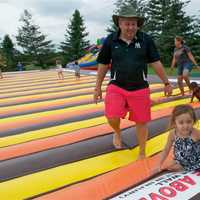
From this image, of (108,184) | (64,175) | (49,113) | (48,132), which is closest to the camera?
(108,184)

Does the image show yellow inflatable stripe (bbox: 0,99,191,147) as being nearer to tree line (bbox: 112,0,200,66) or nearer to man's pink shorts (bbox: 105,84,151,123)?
man's pink shorts (bbox: 105,84,151,123)

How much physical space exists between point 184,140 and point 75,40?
37974mm

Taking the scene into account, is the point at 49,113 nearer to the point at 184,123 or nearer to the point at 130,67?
the point at 130,67

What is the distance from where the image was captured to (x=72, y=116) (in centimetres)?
469

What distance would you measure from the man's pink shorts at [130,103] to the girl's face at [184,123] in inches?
16.2

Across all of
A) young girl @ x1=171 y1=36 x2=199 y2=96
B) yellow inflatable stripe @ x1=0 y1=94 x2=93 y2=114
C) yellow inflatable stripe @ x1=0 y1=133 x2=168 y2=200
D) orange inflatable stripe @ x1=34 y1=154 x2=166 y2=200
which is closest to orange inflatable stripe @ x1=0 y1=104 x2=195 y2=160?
yellow inflatable stripe @ x1=0 y1=133 x2=168 y2=200

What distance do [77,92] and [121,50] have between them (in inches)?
180

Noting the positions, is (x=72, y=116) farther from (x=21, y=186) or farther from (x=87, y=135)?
(x=21, y=186)

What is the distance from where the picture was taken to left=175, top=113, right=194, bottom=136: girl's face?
7.86 feet

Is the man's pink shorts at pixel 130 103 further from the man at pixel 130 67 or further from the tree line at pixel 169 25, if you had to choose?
the tree line at pixel 169 25

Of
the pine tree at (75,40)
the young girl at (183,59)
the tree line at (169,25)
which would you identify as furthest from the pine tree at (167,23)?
the young girl at (183,59)

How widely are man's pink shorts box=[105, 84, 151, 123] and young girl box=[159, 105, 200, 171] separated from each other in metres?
0.35

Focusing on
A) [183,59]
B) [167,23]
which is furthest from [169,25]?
[183,59]

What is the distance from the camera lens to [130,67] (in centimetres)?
276
